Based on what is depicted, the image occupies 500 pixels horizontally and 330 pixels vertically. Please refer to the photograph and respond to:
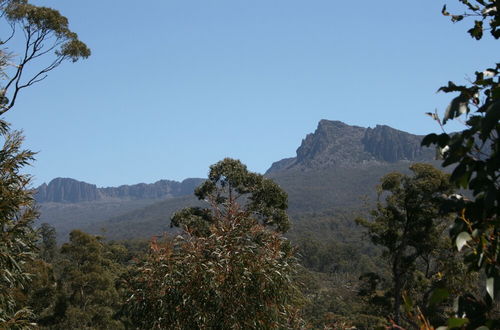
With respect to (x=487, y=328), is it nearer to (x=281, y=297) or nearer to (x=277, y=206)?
(x=281, y=297)

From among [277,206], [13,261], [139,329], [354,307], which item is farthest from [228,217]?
[354,307]

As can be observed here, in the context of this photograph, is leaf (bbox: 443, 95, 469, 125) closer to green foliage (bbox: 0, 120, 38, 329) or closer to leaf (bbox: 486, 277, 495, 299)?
leaf (bbox: 486, 277, 495, 299)

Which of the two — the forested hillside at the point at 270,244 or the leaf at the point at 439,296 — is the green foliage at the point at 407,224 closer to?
the forested hillside at the point at 270,244

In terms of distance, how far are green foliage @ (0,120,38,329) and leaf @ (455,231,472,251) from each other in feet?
31.3

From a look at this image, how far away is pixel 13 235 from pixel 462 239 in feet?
33.7

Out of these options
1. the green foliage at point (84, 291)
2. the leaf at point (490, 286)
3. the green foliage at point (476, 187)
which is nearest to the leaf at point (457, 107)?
the green foliage at point (476, 187)

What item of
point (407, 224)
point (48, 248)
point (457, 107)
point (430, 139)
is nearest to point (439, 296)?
point (430, 139)

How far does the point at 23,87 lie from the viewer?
18703mm

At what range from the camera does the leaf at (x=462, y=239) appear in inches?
76.7

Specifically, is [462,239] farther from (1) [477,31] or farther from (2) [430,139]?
(1) [477,31]

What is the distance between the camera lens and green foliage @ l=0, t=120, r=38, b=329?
Result: 10.2 m

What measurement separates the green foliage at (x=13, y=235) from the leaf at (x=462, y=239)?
953 centimetres

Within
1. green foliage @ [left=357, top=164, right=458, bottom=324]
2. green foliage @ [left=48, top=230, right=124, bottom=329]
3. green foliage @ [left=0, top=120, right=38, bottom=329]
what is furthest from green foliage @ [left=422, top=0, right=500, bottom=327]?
green foliage @ [left=48, top=230, right=124, bottom=329]

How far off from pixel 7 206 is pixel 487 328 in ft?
34.2
